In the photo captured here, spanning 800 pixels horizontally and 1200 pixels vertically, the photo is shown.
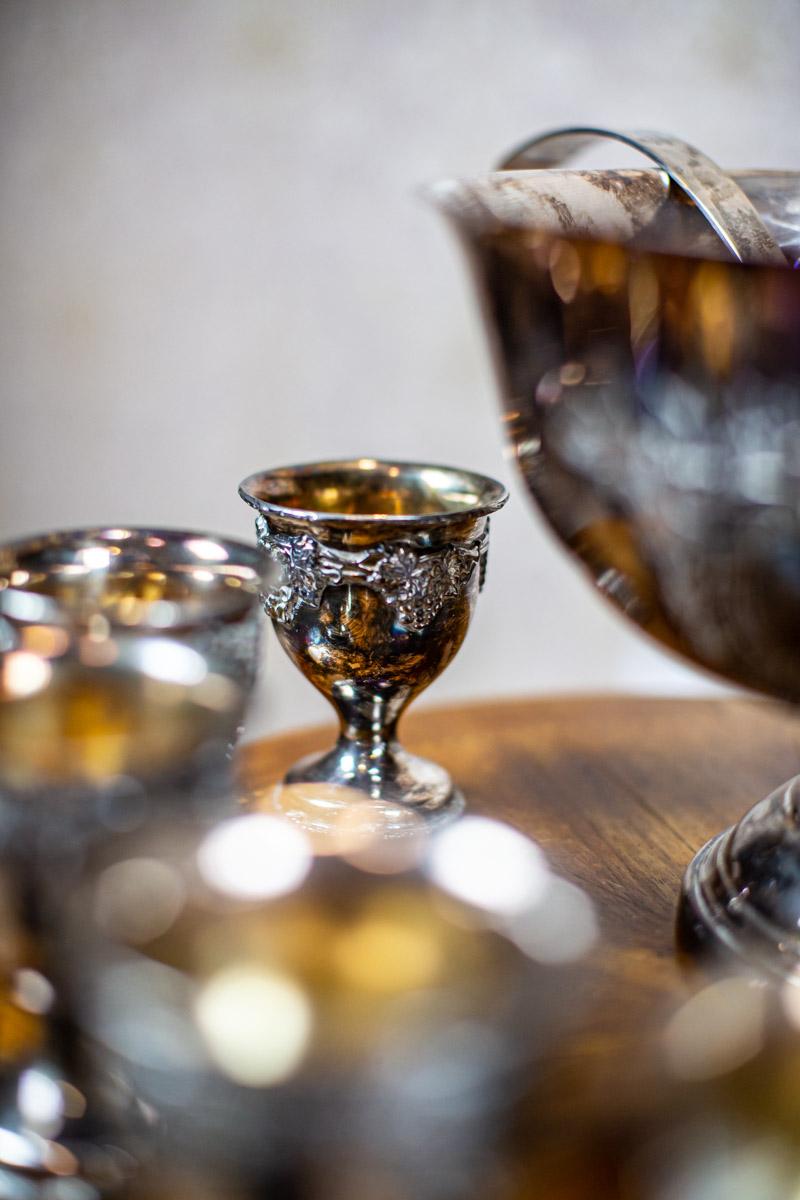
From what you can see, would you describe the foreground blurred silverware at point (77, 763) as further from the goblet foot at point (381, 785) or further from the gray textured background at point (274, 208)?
the gray textured background at point (274, 208)

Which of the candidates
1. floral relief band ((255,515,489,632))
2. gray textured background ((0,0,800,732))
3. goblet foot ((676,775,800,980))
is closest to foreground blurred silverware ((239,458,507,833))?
floral relief band ((255,515,489,632))

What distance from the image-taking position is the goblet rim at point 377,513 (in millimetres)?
392

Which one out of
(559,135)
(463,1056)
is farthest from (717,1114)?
(559,135)

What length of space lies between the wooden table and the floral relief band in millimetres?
97

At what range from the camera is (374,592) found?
1.32 feet

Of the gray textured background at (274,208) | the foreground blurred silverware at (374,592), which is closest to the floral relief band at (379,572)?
the foreground blurred silverware at (374,592)

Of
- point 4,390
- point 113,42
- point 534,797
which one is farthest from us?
point 4,390

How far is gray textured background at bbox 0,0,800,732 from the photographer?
3.64 ft

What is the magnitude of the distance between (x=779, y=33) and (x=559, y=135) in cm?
89

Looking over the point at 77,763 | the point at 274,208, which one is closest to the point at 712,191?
the point at 77,763

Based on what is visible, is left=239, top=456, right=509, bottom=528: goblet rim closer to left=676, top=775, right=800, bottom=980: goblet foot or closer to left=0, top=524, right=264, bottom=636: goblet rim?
left=0, top=524, right=264, bottom=636: goblet rim

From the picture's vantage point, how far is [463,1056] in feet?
0.68

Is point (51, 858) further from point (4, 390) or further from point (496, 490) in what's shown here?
point (4, 390)

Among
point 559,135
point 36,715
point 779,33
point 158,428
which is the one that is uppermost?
point 779,33
